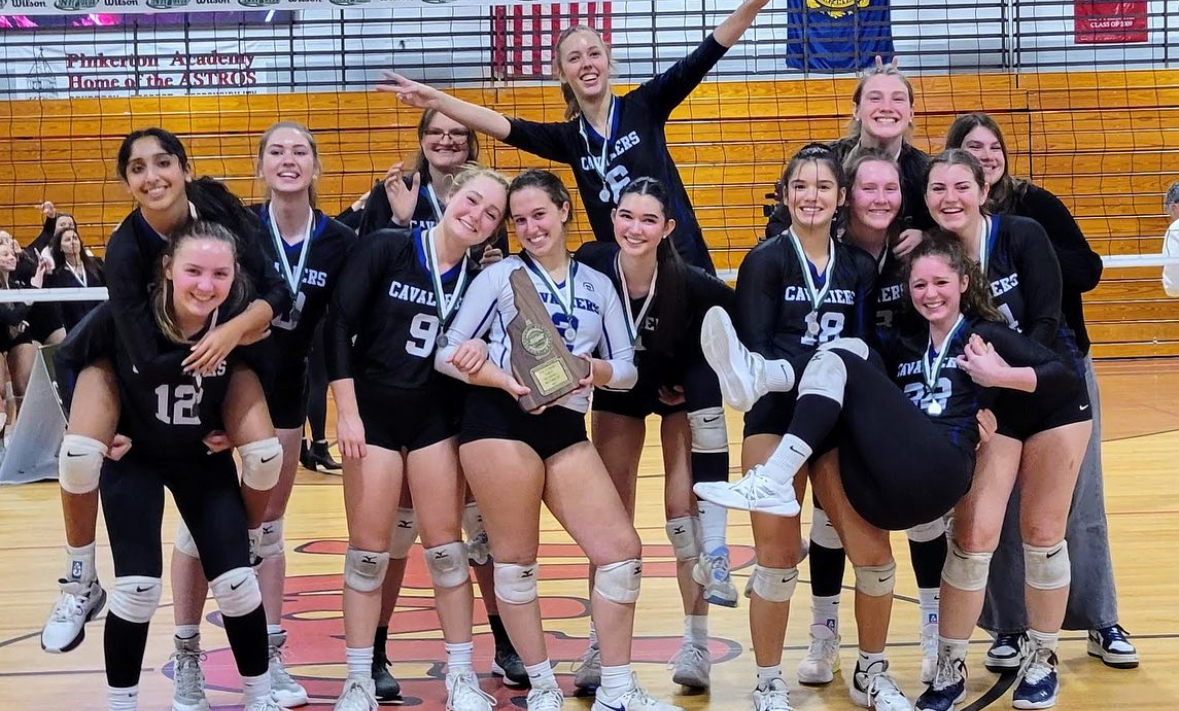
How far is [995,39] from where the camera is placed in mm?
12484

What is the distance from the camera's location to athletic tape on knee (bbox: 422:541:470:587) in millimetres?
3812

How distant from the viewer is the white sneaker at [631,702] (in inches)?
148

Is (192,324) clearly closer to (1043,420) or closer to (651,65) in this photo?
(1043,420)

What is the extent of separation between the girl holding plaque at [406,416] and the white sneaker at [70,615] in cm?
75

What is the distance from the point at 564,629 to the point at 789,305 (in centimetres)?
180

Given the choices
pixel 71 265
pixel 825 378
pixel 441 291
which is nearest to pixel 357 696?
pixel 441 291

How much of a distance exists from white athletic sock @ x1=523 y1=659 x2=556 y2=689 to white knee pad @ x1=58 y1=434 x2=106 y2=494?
4.56ft

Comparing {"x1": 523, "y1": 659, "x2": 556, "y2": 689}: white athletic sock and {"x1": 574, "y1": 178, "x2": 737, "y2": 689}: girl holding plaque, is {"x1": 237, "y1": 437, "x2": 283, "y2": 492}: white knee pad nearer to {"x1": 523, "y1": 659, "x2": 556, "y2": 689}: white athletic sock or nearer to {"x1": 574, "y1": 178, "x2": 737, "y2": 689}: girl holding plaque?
{"x1": 523, "y1": 659, "x2": 556, "y2": 689}: white athletic sock

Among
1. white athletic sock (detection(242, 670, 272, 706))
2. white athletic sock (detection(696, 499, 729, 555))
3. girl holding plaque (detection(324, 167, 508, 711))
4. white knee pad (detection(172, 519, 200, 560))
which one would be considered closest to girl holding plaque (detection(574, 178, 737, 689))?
white athletic sock (detection(696, 499, 729, 555))

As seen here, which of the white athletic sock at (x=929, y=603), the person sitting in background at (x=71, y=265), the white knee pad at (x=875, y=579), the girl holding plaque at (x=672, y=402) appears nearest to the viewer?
the white knee pad at (x=875, y=579)

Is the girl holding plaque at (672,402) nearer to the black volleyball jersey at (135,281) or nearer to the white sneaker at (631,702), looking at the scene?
the white sneaker at (631,702)

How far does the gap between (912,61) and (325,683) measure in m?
9.96

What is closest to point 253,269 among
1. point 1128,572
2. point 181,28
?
point 1128,572

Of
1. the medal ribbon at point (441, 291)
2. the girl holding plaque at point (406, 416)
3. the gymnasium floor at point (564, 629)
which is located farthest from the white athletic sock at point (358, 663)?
the medal ribbon at point (441, 291)
